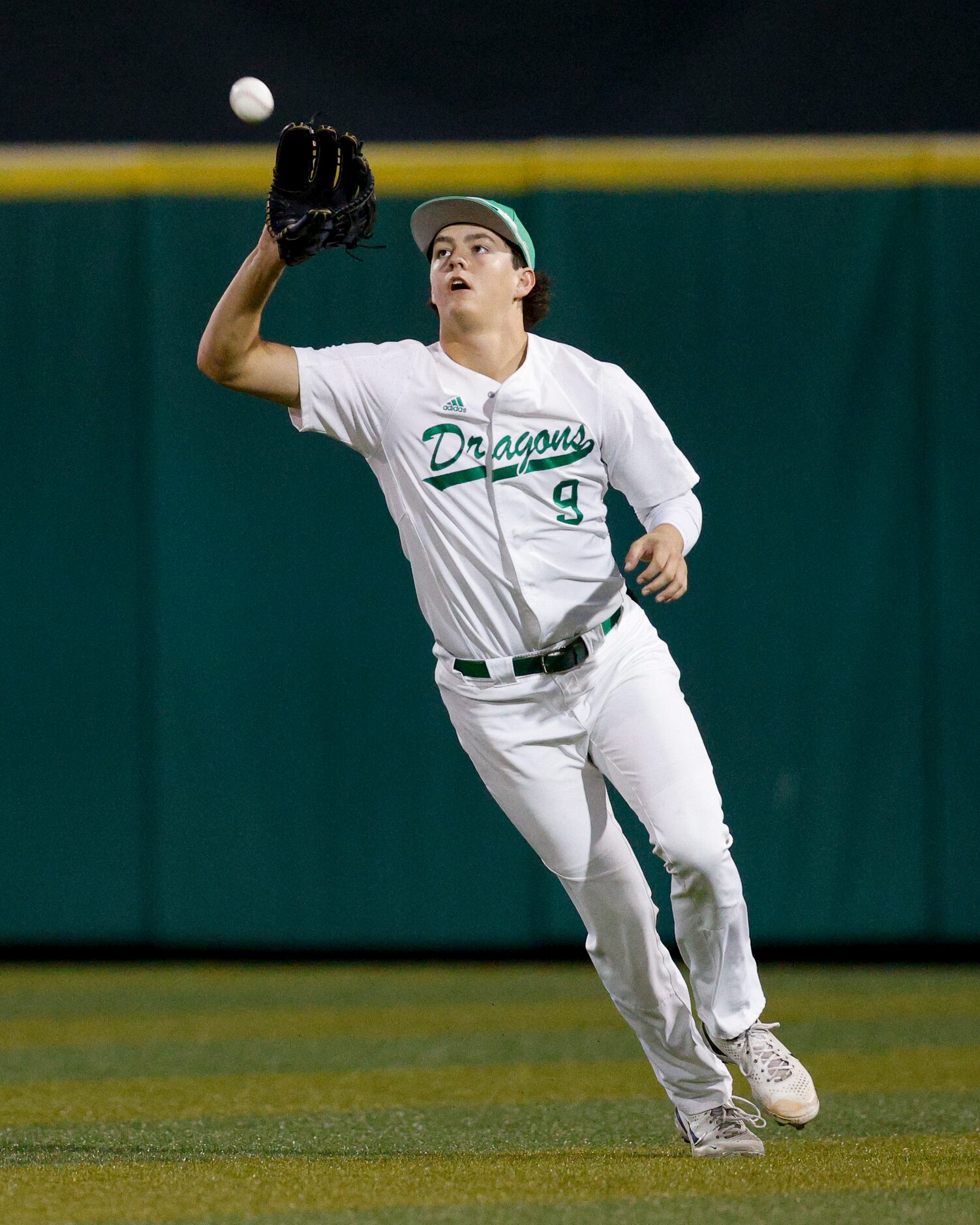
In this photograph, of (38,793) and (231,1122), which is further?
(38,793)

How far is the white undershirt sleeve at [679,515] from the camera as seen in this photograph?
3.27 m

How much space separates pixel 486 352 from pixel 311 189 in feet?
1.73

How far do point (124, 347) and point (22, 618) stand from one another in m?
1.11

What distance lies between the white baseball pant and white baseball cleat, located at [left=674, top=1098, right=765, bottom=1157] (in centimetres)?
2

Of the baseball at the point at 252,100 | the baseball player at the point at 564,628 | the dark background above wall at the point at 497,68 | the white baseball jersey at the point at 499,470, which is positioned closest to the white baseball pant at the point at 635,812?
the baseball player at the point at 564,628

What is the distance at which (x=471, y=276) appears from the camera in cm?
338

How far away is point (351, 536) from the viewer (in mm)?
6164

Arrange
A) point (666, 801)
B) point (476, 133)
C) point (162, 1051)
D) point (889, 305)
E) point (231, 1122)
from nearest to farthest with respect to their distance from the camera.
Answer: point (666, 801)
point (231, 1122)
point (162, 1051)
point (889, 305)
point (476, 133)

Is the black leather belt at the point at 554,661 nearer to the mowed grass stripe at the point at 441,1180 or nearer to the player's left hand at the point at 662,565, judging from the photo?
the player's left hand at the point at 662,565

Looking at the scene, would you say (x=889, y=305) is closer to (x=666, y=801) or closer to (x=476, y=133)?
(x=476, y=133)

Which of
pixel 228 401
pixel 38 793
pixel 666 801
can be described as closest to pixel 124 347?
pixel 228 401

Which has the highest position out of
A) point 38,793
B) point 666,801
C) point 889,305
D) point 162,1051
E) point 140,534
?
point 889,305

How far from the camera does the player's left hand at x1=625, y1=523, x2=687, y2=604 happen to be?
119 inches

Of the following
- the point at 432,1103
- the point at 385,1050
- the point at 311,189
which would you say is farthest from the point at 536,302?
the point at 385,1050
